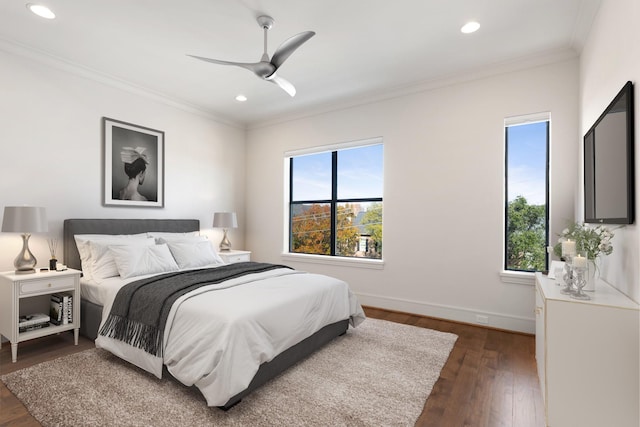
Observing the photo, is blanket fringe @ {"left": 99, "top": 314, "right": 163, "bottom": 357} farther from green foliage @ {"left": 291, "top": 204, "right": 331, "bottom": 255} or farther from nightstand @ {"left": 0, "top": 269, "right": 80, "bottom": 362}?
green foliage @ {"left": 291, "top": 204, "right": 331, "bottom": 255}

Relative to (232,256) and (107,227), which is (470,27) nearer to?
(232,256)

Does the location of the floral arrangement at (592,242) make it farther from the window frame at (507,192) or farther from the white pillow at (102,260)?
the white pillow at (102,260)

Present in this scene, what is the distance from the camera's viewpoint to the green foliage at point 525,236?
340 cm

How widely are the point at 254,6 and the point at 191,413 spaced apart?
288cm

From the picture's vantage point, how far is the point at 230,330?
1919 millimetres

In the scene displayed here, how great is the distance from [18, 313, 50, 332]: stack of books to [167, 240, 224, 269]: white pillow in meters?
1.20

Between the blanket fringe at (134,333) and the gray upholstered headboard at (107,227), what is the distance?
1.19m

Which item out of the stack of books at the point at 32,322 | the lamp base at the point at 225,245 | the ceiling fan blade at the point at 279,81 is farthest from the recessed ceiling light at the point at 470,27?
the stack of books at the point at 32,322

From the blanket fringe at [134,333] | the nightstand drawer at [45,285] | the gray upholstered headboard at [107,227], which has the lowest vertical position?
the blanket fringe at [134,333]

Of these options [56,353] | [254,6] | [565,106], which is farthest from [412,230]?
[56,353]

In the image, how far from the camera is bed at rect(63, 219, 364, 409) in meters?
1.90

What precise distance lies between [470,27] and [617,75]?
1.22m

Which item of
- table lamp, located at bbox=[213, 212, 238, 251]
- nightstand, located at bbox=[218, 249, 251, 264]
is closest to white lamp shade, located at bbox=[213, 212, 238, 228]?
table lamp, located at bbox=[213, 212, 238, 251]

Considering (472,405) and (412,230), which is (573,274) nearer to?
(472,405)
